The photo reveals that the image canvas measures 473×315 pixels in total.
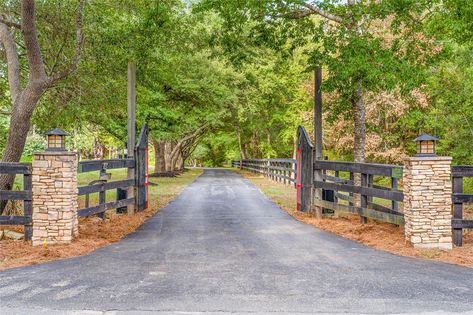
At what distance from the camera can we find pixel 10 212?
868 cm

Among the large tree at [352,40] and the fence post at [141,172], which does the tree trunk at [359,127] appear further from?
the fence post at [141,172]

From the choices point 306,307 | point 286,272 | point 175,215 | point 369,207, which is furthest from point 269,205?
point 306,307

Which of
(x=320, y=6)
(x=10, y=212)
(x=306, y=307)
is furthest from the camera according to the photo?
(x=320, y=6)

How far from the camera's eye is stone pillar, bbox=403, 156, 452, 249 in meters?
6.60

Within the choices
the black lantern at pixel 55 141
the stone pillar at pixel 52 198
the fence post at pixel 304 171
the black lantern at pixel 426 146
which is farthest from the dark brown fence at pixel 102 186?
the black lantern at pixel 426 146

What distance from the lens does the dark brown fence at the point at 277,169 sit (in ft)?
66.2

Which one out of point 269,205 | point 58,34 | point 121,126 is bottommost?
point 269,205

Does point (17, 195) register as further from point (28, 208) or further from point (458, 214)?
point (458, 214)

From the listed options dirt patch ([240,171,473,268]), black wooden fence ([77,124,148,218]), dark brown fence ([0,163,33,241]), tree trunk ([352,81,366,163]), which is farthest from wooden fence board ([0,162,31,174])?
tree trunk ([352,81,366,163])

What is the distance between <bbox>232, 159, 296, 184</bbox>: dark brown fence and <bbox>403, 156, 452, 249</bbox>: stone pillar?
12.4 m

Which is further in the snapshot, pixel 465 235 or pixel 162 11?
pixel 162 11

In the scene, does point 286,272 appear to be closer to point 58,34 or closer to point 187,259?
point 187,259

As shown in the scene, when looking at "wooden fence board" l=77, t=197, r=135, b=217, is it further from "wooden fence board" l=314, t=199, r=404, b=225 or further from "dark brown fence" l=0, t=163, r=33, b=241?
"wooden fence board" l=314, t=199, r=404, b=225

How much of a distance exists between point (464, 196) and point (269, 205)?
21.5ft
